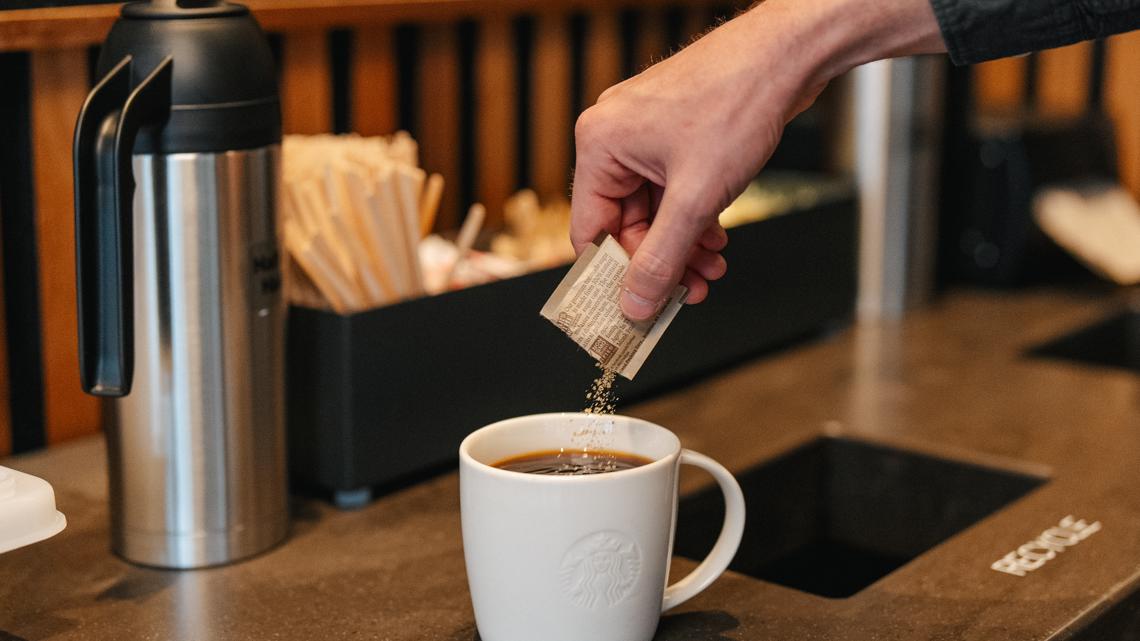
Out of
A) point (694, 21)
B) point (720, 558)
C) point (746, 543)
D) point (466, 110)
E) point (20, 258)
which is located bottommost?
point (746, 543)

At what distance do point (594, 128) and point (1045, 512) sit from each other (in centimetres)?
56

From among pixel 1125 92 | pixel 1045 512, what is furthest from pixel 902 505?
pixel 1125 92

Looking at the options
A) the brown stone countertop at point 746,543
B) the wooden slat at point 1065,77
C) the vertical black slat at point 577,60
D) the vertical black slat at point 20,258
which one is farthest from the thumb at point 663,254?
the wooden slat at point 1065,77

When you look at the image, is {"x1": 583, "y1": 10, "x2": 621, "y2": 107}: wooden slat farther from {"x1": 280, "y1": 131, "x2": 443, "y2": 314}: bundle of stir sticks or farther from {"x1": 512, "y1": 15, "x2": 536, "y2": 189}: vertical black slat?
{"x1": 280, "y1": 131, "x2": 443, "y2": 314}: bundle of stir sticks

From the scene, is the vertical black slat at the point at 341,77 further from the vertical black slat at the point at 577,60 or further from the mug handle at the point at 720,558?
the mug handle at the point at 720,558

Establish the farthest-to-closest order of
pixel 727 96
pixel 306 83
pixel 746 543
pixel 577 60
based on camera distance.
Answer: pixel 577 60 < pixel 306 83 < pixel 746 543 < pixel 727 96

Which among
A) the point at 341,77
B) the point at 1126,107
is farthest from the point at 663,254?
the point at 1126,107

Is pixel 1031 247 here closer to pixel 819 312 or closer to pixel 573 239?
pixel 819 312

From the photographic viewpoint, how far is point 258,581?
1014 millimetres

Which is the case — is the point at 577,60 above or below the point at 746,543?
above

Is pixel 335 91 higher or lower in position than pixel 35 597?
higher

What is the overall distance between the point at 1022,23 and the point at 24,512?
2.22 ft

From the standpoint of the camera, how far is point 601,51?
1862 mm

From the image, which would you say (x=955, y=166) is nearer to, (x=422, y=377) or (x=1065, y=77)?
(x=1065, y=77)
